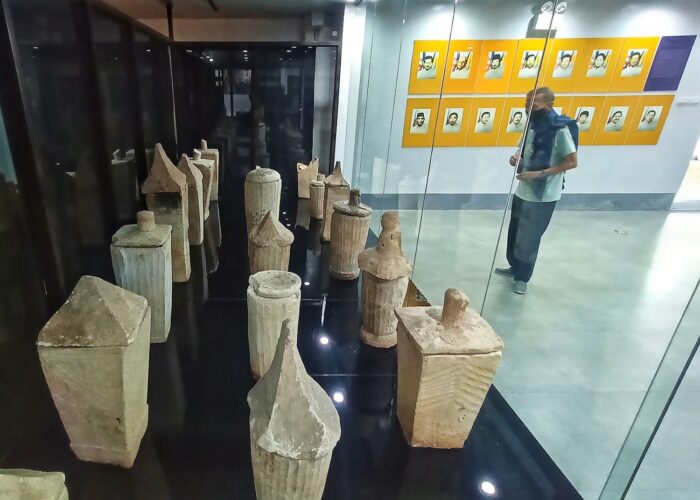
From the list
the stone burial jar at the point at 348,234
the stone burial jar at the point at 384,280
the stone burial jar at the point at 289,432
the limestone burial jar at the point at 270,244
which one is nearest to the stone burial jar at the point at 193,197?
the limestone burial jar at the point at 270,244

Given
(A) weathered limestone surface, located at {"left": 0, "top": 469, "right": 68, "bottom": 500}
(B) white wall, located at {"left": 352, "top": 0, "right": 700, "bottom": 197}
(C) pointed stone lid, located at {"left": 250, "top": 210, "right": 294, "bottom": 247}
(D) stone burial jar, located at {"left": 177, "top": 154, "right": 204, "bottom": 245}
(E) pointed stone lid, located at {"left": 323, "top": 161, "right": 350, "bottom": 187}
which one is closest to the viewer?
(A) weathered limestone surface, located at {"left": 0, "top": 469, "right": 68, "bottom": 500}

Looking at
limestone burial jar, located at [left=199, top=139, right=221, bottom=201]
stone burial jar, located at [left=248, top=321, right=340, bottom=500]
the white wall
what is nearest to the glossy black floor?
stone burial jar, located at [left=248, top=321, right=340, bottom=500]

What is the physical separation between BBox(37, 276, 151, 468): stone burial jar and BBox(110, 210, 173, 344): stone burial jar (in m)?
0.52

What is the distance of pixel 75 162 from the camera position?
1.92m

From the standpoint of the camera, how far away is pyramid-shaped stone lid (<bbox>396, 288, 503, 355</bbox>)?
1354 mm

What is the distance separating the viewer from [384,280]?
1.93 m

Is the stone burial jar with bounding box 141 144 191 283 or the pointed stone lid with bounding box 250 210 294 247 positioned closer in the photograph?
the pointed stone lid with bounding box 250 210 294 247

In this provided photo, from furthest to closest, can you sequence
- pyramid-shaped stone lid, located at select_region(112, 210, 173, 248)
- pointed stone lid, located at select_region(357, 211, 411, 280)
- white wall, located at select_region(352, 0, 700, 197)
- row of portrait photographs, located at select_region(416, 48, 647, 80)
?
pointed stone lid, located at select_region(357, 211, 411, 280) → pyramid-shaped stone lid, located at select_region(112, 210, 173, 248) → row of portrait photographs, located at select_region(416, 48, 647, 80) → white wall, located at select_region(352, 0, 700, 197)

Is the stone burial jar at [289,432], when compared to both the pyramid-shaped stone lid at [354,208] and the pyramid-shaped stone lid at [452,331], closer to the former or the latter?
the pyramid-shaped stone lid at [452,331]

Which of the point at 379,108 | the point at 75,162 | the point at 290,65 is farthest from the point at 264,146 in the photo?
the point at 75,162

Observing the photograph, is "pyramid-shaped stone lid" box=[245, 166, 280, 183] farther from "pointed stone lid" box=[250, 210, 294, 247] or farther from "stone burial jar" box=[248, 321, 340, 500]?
"stone burial jar" box=[248, 321, 340, 500]

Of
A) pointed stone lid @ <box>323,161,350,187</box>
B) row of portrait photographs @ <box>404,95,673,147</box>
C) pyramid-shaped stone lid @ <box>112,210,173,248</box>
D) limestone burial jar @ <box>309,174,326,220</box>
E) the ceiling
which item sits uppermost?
the ceiling

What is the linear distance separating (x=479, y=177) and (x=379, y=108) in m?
2.02

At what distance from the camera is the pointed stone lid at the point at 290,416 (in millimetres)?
1030
